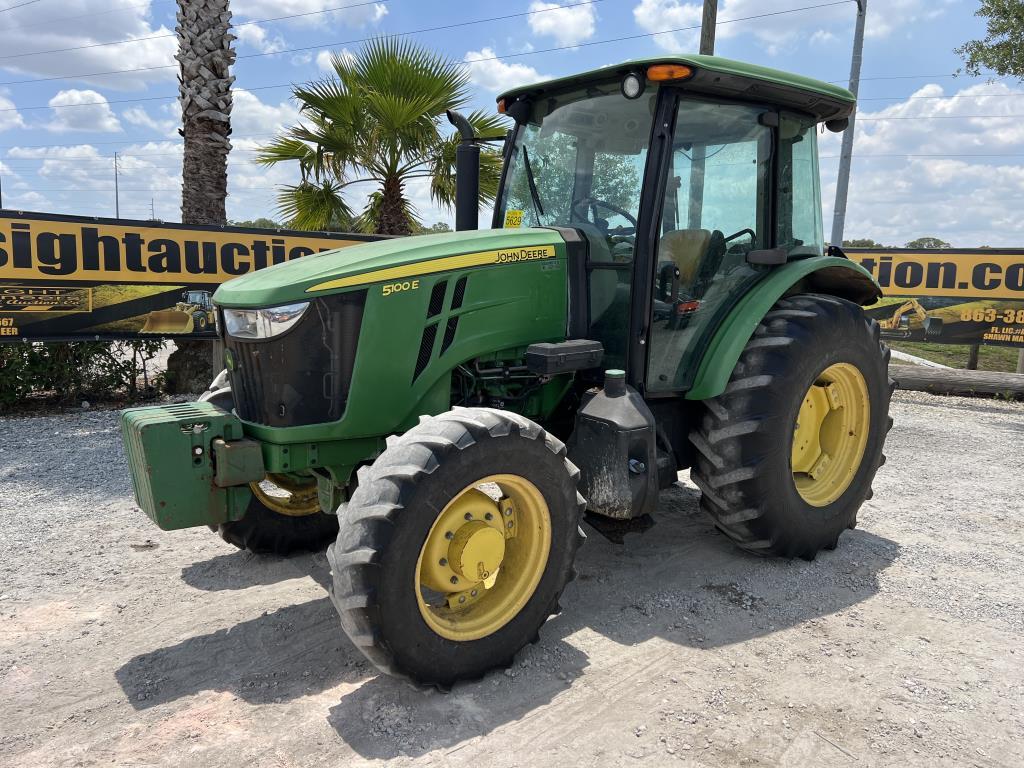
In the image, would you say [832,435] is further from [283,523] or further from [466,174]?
[283,523]

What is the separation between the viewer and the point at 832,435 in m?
4.70

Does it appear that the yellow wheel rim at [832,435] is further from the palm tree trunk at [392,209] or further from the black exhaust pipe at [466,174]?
the palm tree trunk at [392,209]

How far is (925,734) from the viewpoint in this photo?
2.85 metres

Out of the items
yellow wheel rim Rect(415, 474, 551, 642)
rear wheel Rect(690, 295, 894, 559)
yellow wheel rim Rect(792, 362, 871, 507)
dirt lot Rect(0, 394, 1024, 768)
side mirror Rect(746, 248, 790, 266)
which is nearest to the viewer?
dirt lot Rect(0, 394, 1024, 768)

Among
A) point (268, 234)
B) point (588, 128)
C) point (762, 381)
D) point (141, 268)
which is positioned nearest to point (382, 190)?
point (268, 234)

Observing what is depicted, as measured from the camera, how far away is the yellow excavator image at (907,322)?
10.1m

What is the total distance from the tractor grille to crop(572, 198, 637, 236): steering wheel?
4.67 ft

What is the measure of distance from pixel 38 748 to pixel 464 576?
5.22 feet

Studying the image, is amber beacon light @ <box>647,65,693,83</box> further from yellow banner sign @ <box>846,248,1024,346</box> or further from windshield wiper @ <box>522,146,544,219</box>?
yellow banner sign @ <box>846,248,1024,346</box>

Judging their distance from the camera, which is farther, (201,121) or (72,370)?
(201,121)

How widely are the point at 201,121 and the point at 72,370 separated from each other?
10.3 ft

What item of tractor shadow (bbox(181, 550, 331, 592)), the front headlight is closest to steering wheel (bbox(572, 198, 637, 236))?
the front headlight

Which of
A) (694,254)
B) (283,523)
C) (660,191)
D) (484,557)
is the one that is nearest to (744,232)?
(694,254)

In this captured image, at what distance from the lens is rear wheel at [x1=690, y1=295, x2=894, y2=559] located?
157 inches
